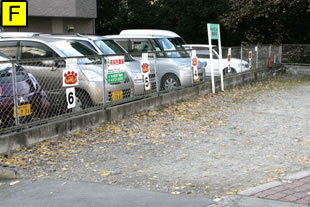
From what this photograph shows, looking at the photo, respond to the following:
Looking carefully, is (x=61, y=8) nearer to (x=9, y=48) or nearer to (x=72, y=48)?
(x=9, y=48)

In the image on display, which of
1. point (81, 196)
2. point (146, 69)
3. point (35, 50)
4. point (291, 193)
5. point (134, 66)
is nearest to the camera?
point (291, 193)

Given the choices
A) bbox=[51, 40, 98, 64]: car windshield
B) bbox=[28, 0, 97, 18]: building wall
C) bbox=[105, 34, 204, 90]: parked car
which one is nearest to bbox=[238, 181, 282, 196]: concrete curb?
bbox=[51, 40, 98, 64]: car windshield

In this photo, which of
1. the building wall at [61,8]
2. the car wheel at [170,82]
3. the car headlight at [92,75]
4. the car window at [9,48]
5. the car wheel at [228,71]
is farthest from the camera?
the building wall at [61,8]

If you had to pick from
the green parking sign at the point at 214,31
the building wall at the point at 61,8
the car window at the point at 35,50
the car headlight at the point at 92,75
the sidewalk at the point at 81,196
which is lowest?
the sidewalk at the point at 81,196

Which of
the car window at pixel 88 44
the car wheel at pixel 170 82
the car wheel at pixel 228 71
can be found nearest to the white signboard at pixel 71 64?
the car window at pixel 88 44

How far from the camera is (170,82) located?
44.5 feet

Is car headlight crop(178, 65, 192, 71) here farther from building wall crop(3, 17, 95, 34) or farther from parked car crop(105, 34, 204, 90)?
building wall crop(3, 17, 95, 34)

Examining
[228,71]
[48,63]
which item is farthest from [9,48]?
[228,71]

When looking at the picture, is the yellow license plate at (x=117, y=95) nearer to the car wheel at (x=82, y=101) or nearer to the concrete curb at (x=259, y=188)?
the car wheel at (x=82, y=101)

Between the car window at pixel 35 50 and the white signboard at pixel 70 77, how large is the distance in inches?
73.0

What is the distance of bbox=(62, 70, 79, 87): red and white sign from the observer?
27.7 feet

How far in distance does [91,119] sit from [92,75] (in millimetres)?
993

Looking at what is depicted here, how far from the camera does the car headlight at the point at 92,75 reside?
9.41 meters

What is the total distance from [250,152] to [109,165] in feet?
7.63
